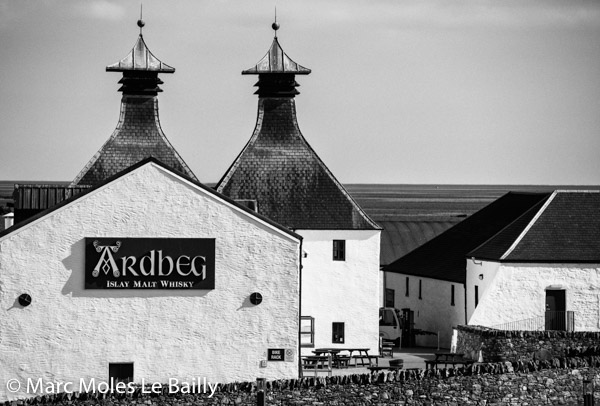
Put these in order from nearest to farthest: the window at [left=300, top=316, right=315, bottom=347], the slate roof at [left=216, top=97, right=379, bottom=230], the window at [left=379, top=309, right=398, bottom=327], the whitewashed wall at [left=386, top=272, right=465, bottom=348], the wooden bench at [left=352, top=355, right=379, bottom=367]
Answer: the wooden bench at [left=352, top=355, right=379, bottom=367], the window at [left=300, top=316, right=315, bottom=347], the slate roof at [left=216, top=97, right=379, bottom=230], the whitewashed wall at [left=386, top=272, right=465, bottom=348], the window at [left=379, top=309, right=398, bottom=327]

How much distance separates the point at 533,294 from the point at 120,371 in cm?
2238

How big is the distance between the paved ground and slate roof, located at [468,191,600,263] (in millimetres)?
5238

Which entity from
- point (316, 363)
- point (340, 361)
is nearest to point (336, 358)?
point (340, 361)

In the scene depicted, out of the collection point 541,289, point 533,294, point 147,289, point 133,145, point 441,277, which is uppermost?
point 133,145

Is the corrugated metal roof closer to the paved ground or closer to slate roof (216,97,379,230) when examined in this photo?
slate roof (216,97,379,230)

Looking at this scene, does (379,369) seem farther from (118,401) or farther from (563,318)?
(118,401)

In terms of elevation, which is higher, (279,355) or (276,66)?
(276,66)

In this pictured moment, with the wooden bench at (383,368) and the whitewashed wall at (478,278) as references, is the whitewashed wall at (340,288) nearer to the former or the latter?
the whitewashed wall at (478,278)

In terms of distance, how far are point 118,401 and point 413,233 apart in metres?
51.3

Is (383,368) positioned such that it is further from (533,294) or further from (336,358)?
(533,294)

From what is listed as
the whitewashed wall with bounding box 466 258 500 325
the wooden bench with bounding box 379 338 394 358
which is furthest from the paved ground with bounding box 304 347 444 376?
the whitewashed wall with bounding box 466 258 500 325

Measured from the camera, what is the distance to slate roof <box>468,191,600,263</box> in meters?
62.9

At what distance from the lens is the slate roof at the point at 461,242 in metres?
69.1

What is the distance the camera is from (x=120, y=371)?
4762cm
